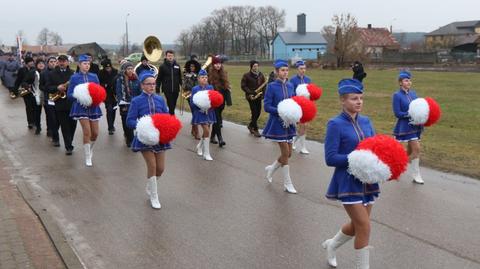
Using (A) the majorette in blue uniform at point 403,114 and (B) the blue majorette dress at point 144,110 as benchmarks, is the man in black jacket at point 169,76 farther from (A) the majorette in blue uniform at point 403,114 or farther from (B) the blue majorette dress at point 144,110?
(A) the majorette in blue uniform at point 403,114

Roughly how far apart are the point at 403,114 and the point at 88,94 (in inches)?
219

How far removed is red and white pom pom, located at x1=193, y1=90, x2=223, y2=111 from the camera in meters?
10.5

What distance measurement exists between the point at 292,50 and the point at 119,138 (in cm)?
9718

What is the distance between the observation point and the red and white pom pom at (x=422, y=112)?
8.31 meters

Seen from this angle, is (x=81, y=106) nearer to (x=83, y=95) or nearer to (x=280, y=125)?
(x=83, y=95)

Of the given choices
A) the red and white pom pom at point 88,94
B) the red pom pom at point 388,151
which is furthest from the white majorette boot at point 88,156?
the red pom pom at point 388,151

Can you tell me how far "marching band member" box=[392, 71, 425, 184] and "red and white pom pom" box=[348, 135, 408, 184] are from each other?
4.18 m

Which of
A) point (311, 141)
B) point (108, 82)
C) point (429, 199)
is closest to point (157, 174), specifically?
point (429, 199)

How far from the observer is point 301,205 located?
7445 mm

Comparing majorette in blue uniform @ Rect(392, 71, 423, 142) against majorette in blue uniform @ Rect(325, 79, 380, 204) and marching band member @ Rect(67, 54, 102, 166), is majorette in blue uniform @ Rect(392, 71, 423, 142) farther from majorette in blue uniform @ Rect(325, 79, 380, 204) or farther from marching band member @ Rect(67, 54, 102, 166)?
marching band member @ Rect(67, 54, 102, 166)

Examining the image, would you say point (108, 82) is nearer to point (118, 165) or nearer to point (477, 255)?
point (118, 165)

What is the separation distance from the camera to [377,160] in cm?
446

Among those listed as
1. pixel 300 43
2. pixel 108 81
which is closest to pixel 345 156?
pixel 108 81

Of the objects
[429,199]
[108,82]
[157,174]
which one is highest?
[108,82]
